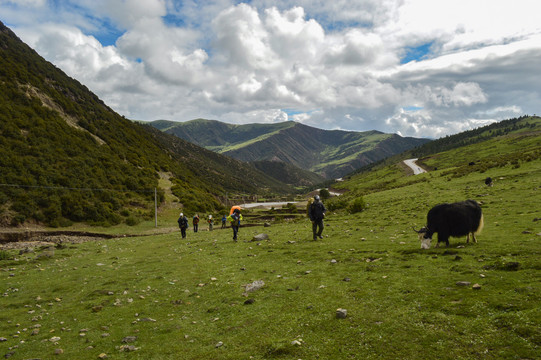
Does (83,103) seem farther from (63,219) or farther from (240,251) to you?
(240,251)

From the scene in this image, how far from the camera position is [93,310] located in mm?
11453

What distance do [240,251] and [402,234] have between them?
11098 millimetres

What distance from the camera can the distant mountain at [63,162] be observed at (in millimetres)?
43094

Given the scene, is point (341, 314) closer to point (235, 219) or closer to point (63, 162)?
point (235, 219)

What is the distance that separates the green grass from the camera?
6.60 metres

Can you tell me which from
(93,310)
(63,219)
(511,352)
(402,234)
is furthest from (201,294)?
(63,219)

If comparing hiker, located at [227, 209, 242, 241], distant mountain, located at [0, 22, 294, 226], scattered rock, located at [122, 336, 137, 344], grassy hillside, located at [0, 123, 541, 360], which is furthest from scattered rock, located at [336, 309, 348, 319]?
distant mountain, located at [0, 22, 294, 226]

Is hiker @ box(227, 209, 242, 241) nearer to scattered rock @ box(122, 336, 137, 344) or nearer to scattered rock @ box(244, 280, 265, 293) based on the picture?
scattered rock @ box(244, 280, 265, 293)

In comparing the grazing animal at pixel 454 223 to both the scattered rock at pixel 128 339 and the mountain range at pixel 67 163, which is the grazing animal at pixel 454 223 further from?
the mountain range at pixel 67 163

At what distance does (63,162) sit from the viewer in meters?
53.8

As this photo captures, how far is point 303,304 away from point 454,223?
9857mm

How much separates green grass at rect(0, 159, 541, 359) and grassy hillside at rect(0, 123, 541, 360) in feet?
0.15

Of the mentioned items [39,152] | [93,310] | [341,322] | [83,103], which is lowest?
[93,310]

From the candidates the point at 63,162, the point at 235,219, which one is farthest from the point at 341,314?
the point at 63,162
